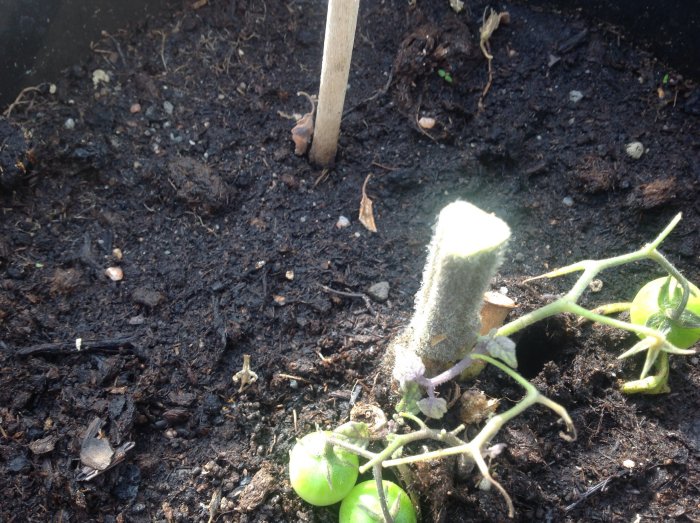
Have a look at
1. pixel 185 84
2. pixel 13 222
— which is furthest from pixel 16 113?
pixel 185 84

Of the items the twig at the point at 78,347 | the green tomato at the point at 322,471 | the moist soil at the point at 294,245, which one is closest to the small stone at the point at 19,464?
the moist soil at the point at 294,245

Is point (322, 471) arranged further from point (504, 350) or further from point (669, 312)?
point (669, 312)

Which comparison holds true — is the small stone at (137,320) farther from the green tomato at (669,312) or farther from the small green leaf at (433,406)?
the green tomato at (669,312)

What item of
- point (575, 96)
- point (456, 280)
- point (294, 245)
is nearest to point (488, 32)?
point (575, 96)

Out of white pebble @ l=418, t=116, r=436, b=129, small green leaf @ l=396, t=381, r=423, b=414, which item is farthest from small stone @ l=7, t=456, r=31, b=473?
white pebble @ l=418, t=116, r=436, b=129

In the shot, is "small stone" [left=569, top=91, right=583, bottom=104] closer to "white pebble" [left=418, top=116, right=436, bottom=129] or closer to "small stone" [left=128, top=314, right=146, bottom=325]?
"white pebble" [left=418, top=116, right=436, bottom=129]

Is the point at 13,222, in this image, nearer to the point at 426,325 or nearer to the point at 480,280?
the point at 426,325
